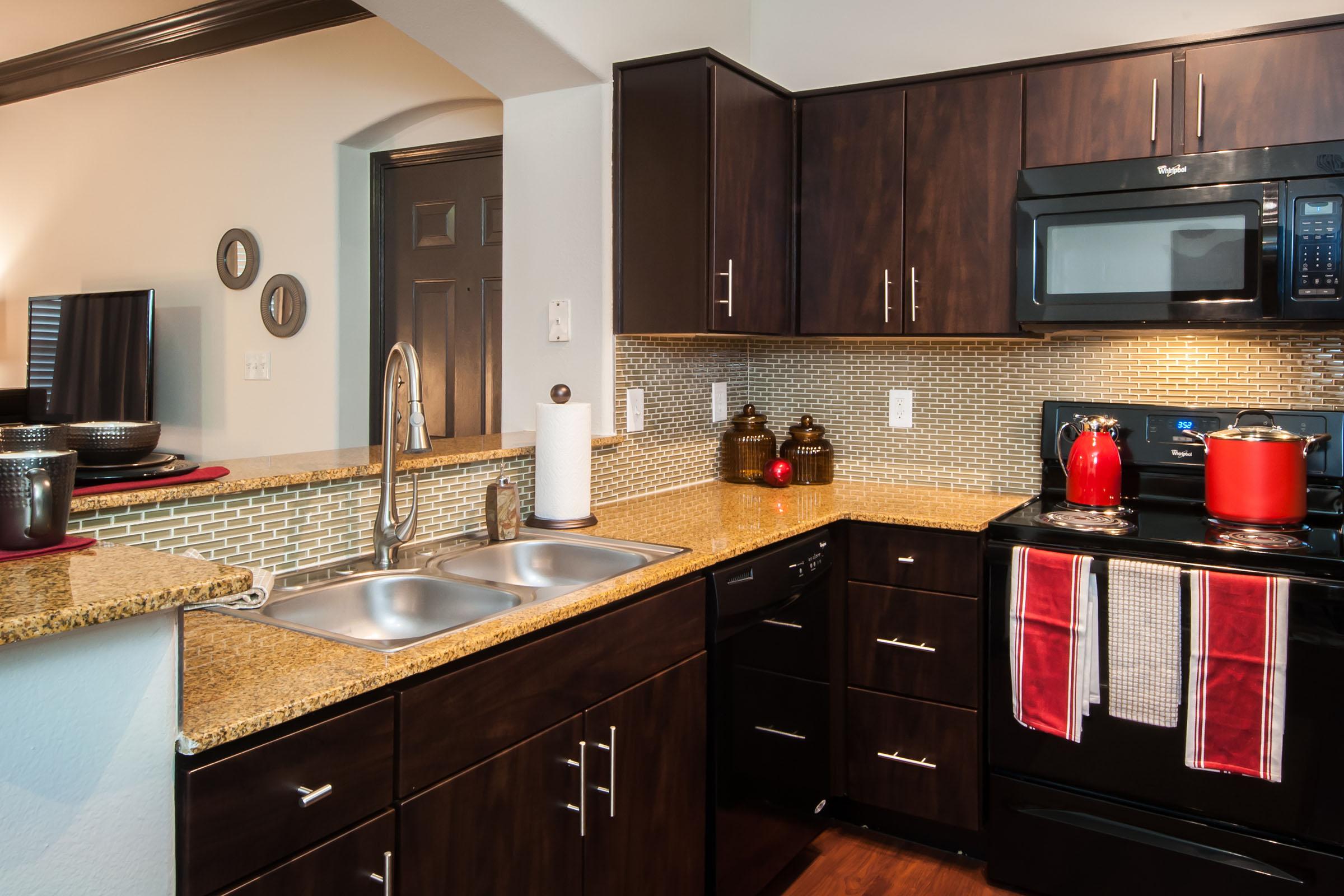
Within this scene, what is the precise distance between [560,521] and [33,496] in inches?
48.7

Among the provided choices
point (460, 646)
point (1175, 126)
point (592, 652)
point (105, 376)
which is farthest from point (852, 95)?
point (105, 376)

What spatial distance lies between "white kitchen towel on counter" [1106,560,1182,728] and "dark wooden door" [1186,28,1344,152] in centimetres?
102

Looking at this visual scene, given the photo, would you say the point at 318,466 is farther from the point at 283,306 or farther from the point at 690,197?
the point at 283,306

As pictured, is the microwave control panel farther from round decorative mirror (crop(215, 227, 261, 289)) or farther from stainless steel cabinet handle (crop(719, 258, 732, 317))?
round decorative mirror (crop(215, 227, 261, 289))

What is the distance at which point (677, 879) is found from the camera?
6.15ft

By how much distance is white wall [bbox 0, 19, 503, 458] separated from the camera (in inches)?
132

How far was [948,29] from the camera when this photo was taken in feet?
9.21

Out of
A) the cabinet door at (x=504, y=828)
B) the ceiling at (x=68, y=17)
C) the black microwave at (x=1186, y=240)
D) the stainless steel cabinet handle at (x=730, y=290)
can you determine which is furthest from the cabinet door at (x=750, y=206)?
the ceiling at (x=68, y=17)

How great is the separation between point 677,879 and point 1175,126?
205 cm

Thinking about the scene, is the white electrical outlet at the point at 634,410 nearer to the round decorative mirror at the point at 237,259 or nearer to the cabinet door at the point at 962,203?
the cabinet door at the point at 962,203

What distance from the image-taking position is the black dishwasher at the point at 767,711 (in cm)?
198

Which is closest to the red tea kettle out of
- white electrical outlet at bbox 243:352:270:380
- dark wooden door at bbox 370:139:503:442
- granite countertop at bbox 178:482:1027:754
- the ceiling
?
granite countertop at bbox 178:482:1027:754

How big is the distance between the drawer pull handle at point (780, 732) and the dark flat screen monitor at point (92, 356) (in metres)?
2.92

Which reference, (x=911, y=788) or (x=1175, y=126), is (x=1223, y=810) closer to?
(x=911, y=788)
